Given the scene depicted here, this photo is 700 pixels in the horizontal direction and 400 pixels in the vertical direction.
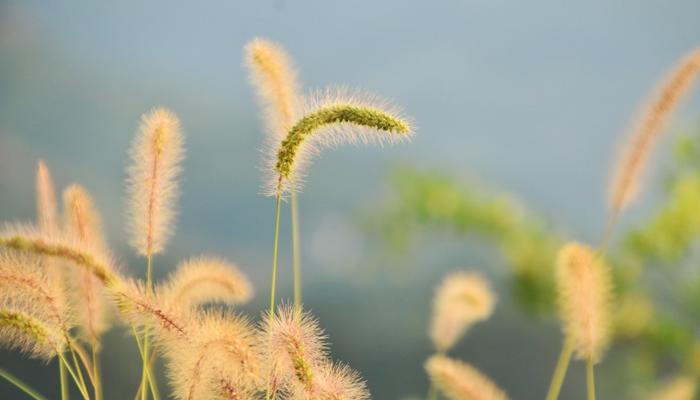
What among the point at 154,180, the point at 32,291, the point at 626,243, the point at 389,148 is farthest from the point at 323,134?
the point at 626,243

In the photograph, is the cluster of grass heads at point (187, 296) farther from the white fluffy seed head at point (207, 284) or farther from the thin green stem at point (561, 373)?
the thin green stem at point (561, 373)

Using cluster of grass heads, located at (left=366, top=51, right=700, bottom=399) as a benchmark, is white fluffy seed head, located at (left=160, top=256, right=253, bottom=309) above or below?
below

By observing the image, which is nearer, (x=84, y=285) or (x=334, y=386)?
(x=334, y=386)

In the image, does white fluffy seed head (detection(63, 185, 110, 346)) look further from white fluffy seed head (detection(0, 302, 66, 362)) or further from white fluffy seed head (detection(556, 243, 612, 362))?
white fluffy seed head (detection(556, 243, 612, 362))

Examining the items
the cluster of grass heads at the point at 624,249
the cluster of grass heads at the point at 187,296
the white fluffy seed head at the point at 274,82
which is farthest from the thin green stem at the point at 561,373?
the cluster of grass heads at the point at 624,249

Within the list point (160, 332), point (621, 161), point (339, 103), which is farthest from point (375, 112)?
point (621, 161)

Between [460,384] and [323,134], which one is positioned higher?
[323,134]

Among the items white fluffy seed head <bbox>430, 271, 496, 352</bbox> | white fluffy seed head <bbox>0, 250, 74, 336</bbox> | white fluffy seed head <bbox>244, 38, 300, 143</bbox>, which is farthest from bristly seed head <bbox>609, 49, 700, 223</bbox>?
white fluffy seed head <bbox>0, 250, 74, 336</bbox>

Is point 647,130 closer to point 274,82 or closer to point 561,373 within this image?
point 561,373
